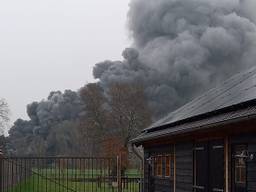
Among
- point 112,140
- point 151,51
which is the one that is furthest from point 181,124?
point 151,51

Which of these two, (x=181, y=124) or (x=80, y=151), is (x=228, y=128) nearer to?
(x=181, y=124)

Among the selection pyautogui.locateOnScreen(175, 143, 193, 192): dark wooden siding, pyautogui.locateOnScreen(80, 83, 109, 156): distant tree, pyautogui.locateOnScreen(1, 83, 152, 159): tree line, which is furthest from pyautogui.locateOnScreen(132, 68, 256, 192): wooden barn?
pyautogui.locateOnScreen(80, 83, 109, 156): distant tree

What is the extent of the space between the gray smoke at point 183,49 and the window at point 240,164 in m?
49.6

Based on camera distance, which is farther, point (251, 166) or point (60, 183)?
point (60, 183)

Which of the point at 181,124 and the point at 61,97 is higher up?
the point at 61,97

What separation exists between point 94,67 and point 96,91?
83.3ft

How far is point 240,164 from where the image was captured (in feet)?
31.1

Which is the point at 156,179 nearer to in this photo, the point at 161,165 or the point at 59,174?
the point at 161,165

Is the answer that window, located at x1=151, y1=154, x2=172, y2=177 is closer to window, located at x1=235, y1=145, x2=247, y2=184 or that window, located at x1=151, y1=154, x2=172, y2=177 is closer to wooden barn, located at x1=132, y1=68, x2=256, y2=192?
wooden barn, located at x1=132, y1=68, x2=256, y2=192

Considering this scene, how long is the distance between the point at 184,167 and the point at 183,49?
2052 inches

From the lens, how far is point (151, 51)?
229 ft

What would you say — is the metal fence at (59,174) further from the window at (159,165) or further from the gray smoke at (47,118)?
the gray smoke at (47,118)

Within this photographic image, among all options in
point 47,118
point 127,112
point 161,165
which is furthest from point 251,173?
point 47,118

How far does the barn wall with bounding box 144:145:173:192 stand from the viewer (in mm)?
14366
